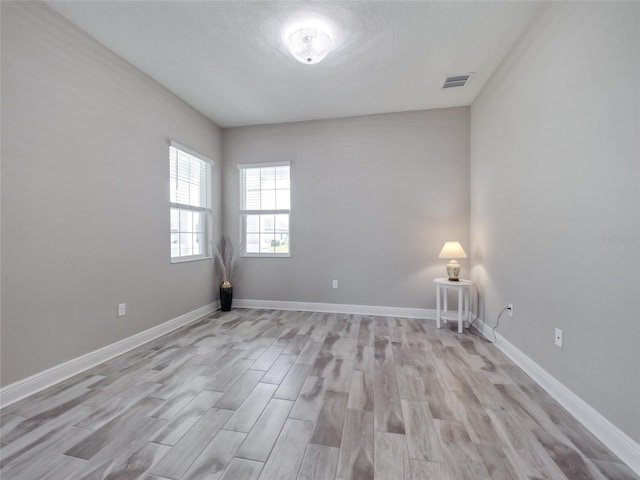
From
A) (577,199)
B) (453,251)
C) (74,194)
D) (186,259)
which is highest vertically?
(74,194)

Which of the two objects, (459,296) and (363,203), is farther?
(363,203)

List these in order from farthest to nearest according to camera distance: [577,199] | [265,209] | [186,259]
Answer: [265,209]
[186,259]
[577,199]

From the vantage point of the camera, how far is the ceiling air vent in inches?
117

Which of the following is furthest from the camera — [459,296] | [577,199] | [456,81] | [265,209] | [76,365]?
[265,209]

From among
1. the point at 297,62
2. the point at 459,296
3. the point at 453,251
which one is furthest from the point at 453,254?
the point at 297,62

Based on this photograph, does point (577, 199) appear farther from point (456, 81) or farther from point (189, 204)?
point (189, 204)

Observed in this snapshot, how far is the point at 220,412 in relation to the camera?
1.72 metres

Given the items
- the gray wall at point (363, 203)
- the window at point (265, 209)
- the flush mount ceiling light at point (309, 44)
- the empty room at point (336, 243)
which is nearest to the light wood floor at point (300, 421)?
the empty room at point (336, 243)

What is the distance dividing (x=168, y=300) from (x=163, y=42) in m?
2.59

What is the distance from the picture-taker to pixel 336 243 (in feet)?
13.4

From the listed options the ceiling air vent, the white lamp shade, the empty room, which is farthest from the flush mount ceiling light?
the white lamp shade

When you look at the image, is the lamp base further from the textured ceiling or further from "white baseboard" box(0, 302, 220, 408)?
"white baseboard" box(0, 302, 220, 408)

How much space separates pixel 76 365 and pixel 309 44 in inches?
125

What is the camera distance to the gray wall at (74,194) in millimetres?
1862
